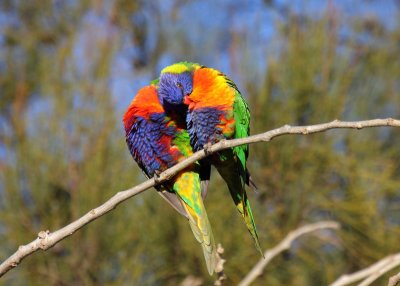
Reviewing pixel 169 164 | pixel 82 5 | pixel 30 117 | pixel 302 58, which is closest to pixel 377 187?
pixel 302 58

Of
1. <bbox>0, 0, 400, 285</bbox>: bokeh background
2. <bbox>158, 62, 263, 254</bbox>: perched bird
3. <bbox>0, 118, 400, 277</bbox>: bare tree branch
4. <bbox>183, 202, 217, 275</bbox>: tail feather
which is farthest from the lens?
<bbox>0, 0, 400, 285</bbox>: bokeh background

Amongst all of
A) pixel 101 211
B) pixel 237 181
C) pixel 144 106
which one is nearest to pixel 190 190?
pixel 237 181

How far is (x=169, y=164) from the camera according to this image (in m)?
1.71

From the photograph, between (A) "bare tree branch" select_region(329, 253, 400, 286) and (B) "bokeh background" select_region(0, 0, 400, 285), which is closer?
(A) "bare tree branch" select_region(329, 253, 400, 286)

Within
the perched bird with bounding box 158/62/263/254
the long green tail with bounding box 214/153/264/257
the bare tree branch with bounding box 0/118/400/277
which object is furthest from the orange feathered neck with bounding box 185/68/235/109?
the bare tree branch with bounding box 0/118/400/277

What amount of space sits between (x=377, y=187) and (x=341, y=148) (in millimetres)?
210

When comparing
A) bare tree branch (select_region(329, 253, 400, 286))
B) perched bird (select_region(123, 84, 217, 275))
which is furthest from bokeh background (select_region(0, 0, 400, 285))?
bare tree branch (select_region(329, 253, 400, 286))

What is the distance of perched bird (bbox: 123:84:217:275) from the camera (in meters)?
1.68

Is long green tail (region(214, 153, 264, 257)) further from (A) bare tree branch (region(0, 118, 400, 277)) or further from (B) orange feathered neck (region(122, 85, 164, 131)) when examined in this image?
(A) bare tree branch (region(0, 118, 400, 277))

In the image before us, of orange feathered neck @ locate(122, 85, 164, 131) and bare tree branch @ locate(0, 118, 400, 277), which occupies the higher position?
orange feathered neck @ locate(122, 85, 164, 131)

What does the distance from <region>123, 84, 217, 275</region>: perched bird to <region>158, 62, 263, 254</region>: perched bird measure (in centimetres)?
5

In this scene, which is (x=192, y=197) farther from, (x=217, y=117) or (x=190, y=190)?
(x=217, y=117)

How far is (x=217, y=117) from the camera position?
1.63 metres

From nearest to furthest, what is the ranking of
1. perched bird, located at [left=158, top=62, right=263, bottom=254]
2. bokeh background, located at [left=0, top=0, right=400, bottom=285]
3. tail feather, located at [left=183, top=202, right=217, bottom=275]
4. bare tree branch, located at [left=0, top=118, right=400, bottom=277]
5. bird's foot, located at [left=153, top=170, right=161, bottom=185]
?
bare tree branch, located at [left=0, top=118, right=400, bottom=277]
bird's foot, located at [left=153, top=170, right=161, bottom=185]
tail feather, located at [left=183, top=202, right=217, bottom=275]
perched bird, located at [left=158, top=62, right=263, bottom=254]
bokeh background, located at [left=0, top=0, right=400, bottom=285]
